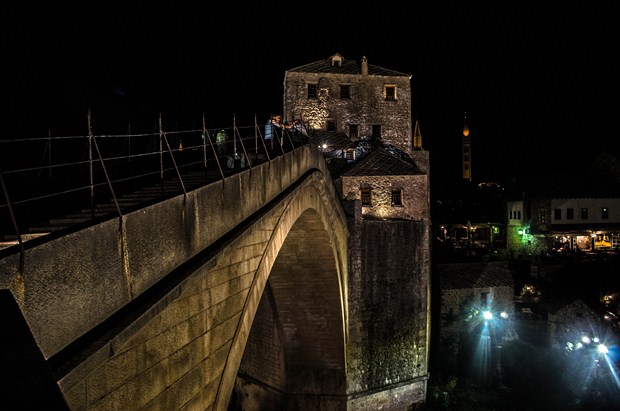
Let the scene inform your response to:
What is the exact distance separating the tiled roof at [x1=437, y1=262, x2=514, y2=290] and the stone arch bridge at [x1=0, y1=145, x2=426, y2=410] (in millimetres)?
20189

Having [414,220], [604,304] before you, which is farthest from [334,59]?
[604,304]

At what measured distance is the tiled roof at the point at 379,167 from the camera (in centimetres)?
2500

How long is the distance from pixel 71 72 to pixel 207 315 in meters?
12.1

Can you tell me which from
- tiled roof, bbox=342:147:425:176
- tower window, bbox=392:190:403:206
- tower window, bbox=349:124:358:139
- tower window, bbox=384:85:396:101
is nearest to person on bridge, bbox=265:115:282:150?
tiled roof, bbox=342:147:425:176

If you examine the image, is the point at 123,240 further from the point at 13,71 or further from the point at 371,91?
the point at 371,91

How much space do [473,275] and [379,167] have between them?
10694 millimetres

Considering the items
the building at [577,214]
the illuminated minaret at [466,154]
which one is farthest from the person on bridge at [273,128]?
the illuminated minaret at [466,154]

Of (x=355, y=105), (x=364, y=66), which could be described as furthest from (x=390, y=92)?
(x=355, y=105)

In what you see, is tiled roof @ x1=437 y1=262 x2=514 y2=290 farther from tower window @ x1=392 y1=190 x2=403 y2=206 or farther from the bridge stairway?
the bridge stairway

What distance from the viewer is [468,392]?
2645 centimetres

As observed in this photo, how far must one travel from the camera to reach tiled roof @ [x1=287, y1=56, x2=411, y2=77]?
30.0 m

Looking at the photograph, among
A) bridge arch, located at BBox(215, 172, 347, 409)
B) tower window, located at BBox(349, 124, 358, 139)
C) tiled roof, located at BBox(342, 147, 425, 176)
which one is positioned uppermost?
tower window, located at BBox(349, 124, 358, 139)

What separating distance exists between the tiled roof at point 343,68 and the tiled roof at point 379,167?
21.5 ft

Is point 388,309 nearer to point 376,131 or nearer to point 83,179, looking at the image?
point 376,131
